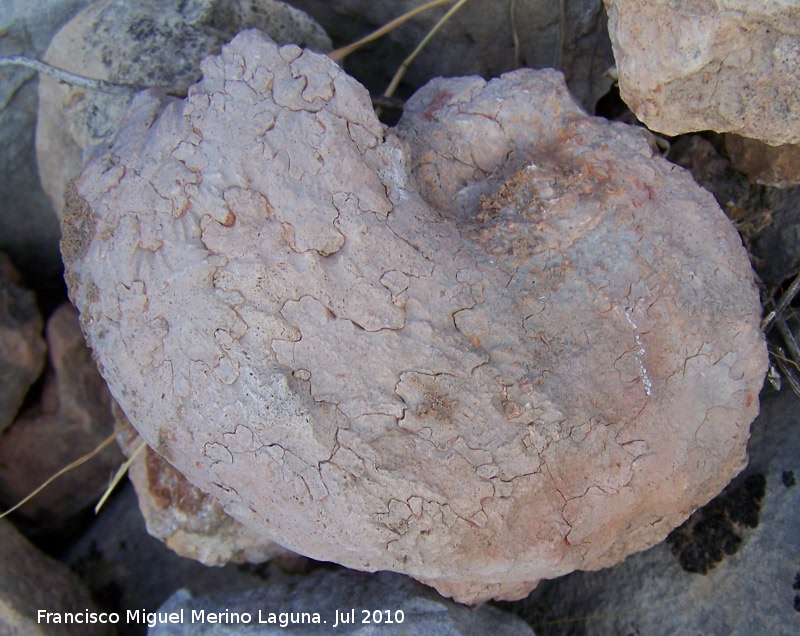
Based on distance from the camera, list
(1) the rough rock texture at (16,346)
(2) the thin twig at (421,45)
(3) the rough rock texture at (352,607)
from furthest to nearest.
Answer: (1) the rough rock texture at (16,346), (2) the thin twig at (421,45), (3) the rough rock texture at (352,607)

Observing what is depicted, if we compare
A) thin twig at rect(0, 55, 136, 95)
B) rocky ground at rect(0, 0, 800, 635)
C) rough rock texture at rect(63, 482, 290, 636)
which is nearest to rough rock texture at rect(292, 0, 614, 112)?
rocky ground at rect(0, 0, 800, 635)

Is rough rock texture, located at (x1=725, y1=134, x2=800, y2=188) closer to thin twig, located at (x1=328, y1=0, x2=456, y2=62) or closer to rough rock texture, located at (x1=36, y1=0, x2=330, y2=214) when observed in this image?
thin twig, located at (x1=328, y1=0, x2=456, y2=62)

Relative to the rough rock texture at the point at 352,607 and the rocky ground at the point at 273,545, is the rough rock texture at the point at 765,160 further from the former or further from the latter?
the rough rock texture at the point at 352,607

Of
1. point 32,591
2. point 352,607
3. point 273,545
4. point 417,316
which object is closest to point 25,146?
point 32,591

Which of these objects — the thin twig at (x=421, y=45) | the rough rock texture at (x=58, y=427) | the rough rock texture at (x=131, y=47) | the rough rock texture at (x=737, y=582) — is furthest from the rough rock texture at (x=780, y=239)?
the rough rock texture at (x=58, y=427)

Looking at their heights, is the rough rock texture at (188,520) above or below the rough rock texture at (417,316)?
below
